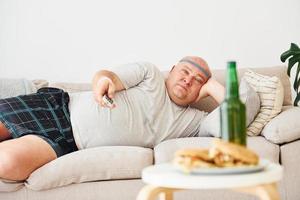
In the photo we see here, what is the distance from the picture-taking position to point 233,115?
4.66 feet

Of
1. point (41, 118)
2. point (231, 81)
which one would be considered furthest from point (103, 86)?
point (231, 81)

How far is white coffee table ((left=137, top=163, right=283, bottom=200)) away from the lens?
4.21ft

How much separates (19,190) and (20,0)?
5.00ft

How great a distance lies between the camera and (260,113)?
2578 mm

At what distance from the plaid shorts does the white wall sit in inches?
25.7

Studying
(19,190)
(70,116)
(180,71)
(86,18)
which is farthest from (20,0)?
(19,190)

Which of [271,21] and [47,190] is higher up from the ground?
[271,21]

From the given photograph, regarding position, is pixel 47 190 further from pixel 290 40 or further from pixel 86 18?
pixel 290 40

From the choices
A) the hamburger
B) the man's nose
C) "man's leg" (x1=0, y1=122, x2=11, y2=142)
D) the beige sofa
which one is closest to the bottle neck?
the hamburger

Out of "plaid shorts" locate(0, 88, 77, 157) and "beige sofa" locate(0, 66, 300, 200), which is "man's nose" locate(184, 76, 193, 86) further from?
"plaid shorts" locate(0, 88, 77, 157)

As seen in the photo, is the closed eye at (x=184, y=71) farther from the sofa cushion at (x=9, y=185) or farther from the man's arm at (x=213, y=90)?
the sofa cushion at (x=9, y=185)

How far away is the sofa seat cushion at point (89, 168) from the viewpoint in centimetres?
221

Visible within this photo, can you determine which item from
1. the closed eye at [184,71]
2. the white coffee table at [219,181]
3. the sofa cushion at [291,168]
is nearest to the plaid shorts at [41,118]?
the closed eye at [184,71]

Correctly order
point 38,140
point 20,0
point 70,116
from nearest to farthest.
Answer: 1. point 38,140
2. point 70,116
3. point 20,0
